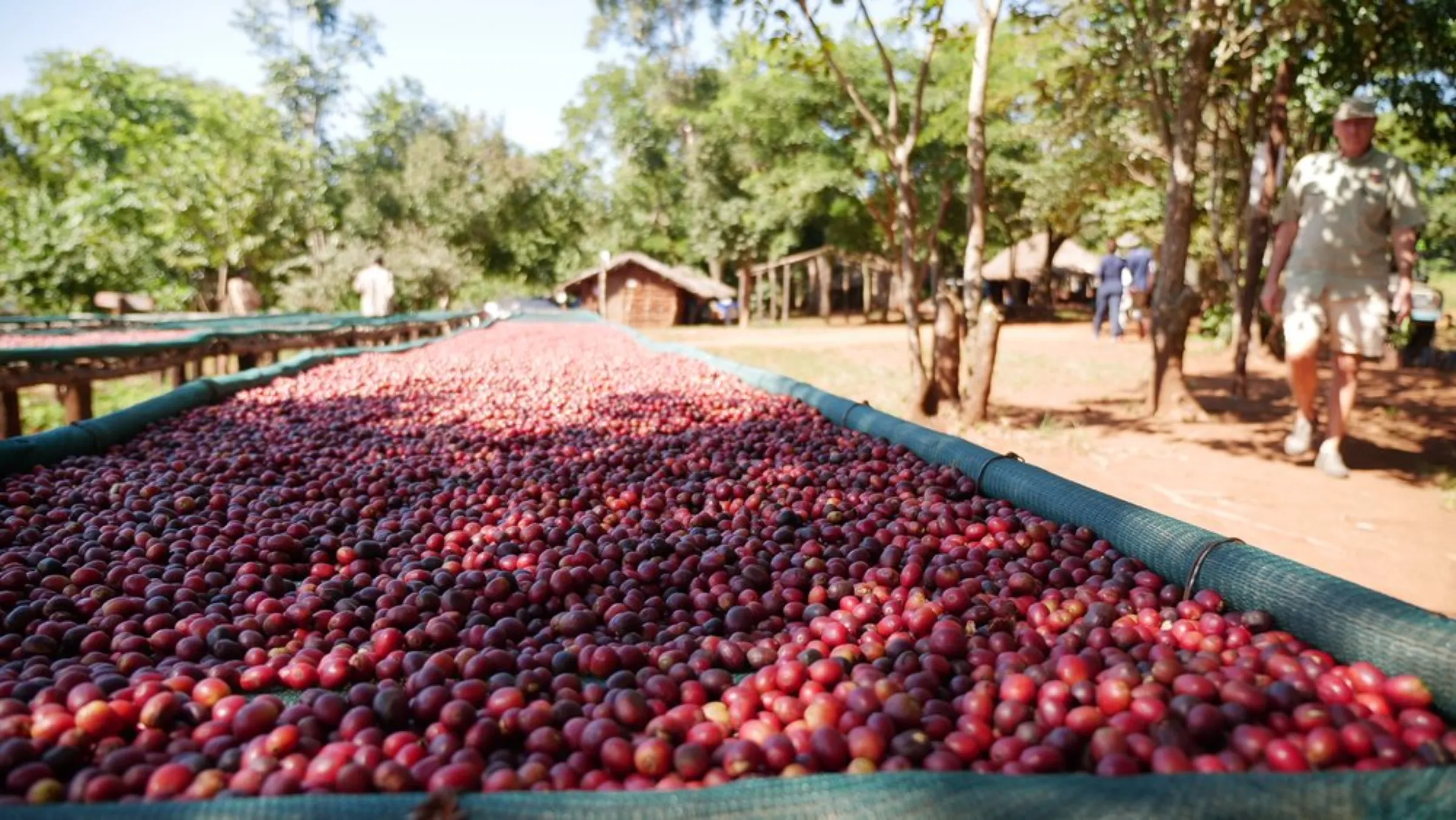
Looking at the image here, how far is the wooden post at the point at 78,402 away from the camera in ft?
18.3

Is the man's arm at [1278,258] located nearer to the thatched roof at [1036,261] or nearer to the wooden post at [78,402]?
the wooden post at [78,402]

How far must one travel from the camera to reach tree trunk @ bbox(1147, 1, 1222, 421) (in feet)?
22.3

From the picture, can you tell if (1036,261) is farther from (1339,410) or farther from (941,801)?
(941,801)

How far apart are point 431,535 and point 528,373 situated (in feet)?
15.5

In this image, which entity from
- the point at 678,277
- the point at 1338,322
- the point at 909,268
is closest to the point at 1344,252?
the point at 1338,322

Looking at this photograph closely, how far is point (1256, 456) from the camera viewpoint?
18.5ft

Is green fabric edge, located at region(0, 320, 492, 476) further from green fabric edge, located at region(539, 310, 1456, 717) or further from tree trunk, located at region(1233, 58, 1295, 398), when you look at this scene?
tree trunk, located at region(1233, 58, 1295, 398)

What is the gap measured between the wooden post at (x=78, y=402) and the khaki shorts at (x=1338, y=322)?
7.35 m

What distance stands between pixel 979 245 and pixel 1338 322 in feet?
8.34

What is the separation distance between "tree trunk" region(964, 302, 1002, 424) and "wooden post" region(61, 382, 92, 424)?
622 centimetres

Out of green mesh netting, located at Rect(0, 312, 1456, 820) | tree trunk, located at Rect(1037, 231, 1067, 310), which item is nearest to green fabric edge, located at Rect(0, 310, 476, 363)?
green mesh netting, located at Rect(0, 312, 1456, 820)

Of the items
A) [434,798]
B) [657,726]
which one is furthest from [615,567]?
[434,798]

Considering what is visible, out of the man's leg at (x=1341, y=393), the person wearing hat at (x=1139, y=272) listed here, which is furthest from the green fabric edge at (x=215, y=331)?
the person wearing hat at (x=1139, y=272)

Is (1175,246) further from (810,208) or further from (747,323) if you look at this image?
(747,323)
